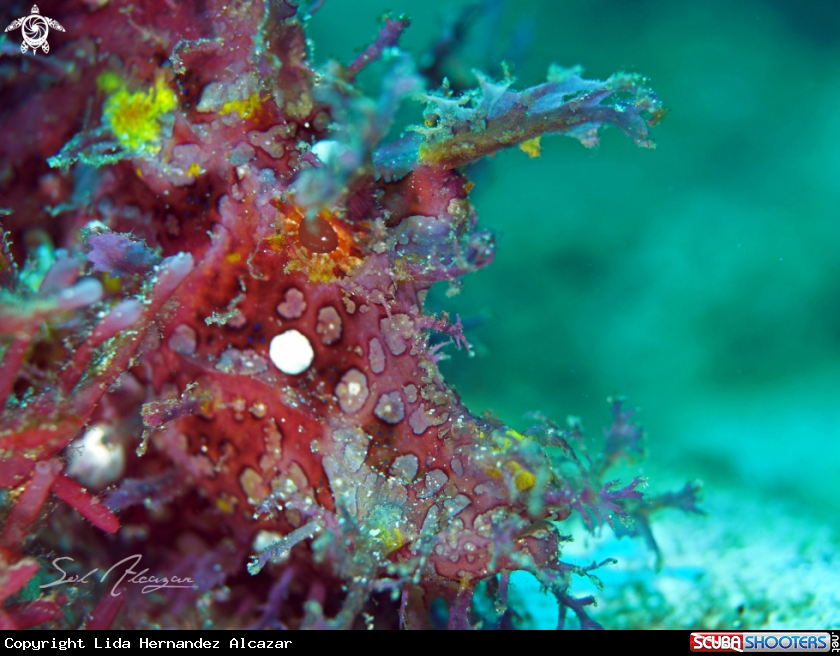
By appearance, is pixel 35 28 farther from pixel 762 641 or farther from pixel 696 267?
pixel 696 267

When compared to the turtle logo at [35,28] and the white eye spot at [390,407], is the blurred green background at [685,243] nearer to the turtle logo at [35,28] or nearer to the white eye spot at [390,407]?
the white eye spot at [390,407]

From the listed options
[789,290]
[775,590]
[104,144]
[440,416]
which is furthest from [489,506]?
[789,290]

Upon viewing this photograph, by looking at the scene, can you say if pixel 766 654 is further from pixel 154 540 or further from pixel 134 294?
pixel 134 294

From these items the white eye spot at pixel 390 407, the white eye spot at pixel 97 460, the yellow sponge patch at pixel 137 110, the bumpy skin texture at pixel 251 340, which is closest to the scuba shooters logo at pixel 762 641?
the bumpy skin texture at pixel 251 340

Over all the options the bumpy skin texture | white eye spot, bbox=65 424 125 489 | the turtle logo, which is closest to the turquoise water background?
the bumpy skin texture

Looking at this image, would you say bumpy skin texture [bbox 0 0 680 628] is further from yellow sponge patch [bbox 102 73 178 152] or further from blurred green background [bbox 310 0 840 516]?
blurred green background [bbox 310 0 840 516]

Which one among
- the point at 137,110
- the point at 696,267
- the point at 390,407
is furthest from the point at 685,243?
the point at 137,110
